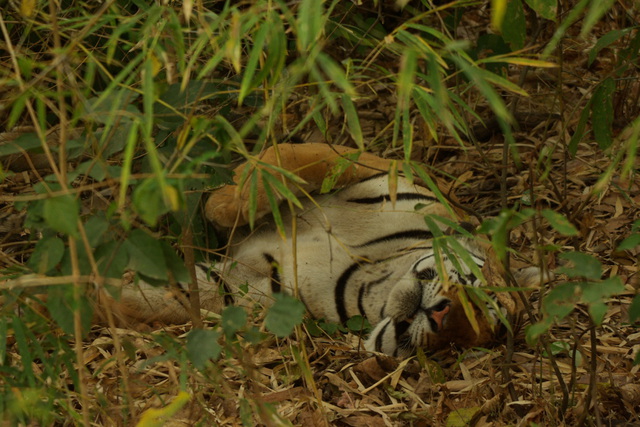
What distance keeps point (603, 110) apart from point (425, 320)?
34.2 inches

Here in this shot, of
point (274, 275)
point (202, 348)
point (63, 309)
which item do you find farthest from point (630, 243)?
point (274, 275)

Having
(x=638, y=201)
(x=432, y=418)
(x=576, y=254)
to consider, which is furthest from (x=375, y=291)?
(x=576, y=254)

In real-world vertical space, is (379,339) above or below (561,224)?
below

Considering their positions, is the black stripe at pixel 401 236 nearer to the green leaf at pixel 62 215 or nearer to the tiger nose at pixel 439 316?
the tiger nose at pixel 439 316

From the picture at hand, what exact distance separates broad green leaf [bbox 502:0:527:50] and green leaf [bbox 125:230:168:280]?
92 centimetres

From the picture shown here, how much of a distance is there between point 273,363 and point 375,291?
52cm

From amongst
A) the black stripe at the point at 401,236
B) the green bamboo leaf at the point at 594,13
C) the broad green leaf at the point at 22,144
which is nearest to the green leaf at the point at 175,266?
the broad green leaf at the point at 22,144

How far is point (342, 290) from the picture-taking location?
283 cm

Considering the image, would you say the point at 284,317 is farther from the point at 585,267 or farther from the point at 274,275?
the point at 274,275

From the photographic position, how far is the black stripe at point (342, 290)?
2.81 m

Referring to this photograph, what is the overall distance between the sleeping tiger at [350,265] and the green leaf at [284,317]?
3.48 ft

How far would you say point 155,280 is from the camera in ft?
4.80

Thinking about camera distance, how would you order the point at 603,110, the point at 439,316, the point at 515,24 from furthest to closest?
1. the point at 439,316
2. the point at 603,110
3. the point at 515,24

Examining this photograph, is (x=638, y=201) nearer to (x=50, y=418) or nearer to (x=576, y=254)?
(x=576, y=254)
